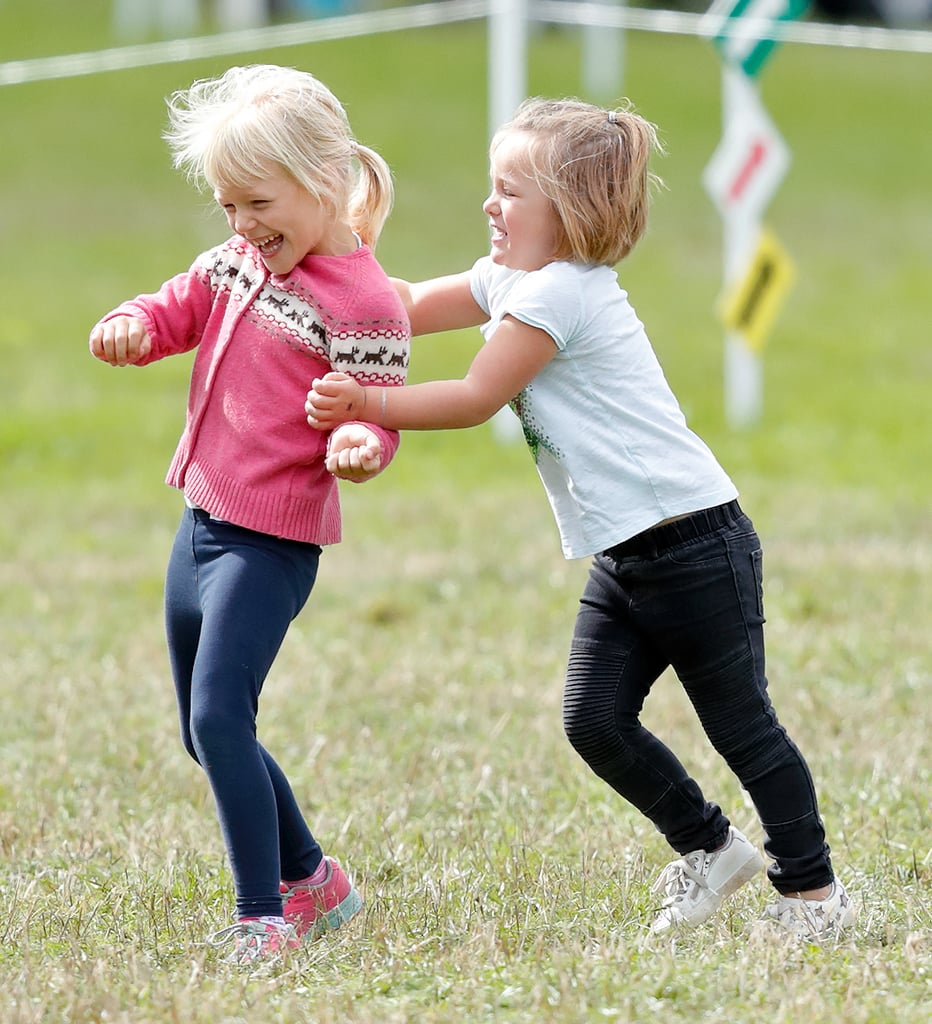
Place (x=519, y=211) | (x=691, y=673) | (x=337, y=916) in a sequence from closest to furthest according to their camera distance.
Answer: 1. (x=519, y=211)
2. (x=691, y=673)
3. (x=337, y=916)

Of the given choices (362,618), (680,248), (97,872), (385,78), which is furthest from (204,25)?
(97,872)

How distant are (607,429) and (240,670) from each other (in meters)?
0.89

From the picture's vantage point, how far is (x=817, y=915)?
358 centimetres

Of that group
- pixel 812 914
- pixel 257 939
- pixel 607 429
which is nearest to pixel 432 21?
pixel 607 429

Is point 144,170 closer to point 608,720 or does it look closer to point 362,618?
point 362,618

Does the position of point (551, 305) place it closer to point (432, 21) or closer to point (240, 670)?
point (240, 670)

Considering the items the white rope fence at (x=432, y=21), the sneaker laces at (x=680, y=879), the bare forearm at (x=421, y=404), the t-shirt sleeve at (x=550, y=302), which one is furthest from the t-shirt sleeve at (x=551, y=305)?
→ the white rope fence at (x=432, y=21)

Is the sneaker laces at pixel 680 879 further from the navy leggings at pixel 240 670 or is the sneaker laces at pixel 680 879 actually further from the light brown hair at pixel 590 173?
the light brown hair at pixel 590 173

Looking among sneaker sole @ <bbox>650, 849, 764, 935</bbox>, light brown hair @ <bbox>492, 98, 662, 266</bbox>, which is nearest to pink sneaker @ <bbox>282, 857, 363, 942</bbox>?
sneaker sole @ <bbox>650, 849, 764, 935</bbox>

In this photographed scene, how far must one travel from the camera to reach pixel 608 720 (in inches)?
143

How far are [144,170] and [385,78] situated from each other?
8239 mm

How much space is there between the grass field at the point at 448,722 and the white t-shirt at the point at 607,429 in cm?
86

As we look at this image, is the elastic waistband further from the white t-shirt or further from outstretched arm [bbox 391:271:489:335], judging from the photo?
outstretched arm [bbox 391:271:489:335]

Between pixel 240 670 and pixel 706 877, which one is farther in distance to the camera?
pixel 706 877
